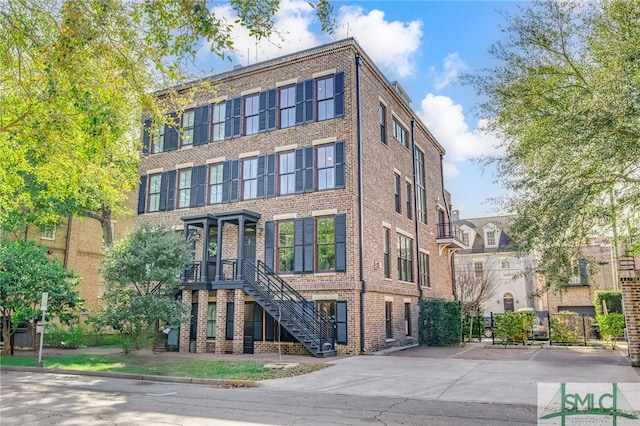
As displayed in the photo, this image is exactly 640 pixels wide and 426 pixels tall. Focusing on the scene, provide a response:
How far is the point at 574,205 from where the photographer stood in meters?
10.9

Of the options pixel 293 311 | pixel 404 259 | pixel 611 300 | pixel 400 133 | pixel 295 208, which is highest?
pixel 400 133

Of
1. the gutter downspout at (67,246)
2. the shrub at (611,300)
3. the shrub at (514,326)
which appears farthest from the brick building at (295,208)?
the shrub at (611,300)

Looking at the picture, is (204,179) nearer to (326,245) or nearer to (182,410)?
(326,245)

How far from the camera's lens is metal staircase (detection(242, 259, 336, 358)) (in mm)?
16672

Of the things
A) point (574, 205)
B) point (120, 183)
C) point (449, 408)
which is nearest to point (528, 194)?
point (574, 205)

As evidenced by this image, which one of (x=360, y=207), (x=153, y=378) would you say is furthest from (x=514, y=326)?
(x=153, y=378)

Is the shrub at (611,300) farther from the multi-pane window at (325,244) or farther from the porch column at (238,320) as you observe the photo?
the porch column at (238,320)

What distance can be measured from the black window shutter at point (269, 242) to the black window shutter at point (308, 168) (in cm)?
209

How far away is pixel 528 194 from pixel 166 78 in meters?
9.35

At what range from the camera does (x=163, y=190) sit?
2306cm

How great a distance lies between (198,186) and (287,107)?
5.48m

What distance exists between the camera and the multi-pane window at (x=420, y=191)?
83.6 feet

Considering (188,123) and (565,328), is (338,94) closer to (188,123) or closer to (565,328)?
(188,123)

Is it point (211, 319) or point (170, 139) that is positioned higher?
point (170, 139)
